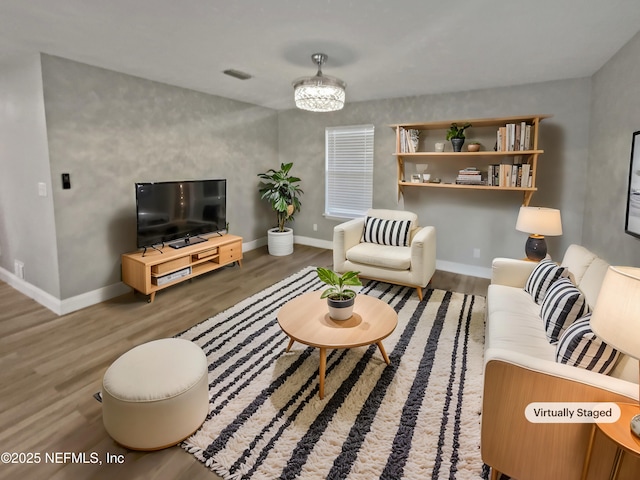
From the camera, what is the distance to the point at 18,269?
379 centimetres

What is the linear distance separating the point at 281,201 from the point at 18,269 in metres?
3.17

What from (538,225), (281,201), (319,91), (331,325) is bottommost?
(331,325)

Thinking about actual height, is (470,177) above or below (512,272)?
above

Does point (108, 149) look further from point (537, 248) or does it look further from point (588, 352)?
point (537, 248)

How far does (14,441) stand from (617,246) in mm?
4094

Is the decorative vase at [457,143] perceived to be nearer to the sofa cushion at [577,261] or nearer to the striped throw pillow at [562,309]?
the sofa cushion at [577,261]

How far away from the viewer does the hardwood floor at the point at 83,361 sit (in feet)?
5.55

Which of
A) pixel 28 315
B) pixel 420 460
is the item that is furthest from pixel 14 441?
pixel 420 460

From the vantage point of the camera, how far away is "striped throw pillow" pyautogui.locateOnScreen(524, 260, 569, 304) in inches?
96.2

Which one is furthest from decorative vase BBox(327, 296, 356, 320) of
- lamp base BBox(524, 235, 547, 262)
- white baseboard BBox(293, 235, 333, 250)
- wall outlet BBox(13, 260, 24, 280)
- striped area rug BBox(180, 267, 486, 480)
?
wall outlet BBox(13, 260, 24, 280)

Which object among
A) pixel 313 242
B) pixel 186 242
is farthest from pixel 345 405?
pixel 313 242

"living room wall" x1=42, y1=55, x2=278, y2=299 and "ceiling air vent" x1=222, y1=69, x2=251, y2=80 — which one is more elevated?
"ceiling air vent" x1=222, y1=69, x2=251, y2=80

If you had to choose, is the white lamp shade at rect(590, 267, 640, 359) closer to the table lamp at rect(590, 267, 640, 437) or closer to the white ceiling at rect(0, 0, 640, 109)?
the table lamp at rect(590, 267, 640, 437)

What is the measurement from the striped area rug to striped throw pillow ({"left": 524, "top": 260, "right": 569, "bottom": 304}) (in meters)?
Result: 0.56
